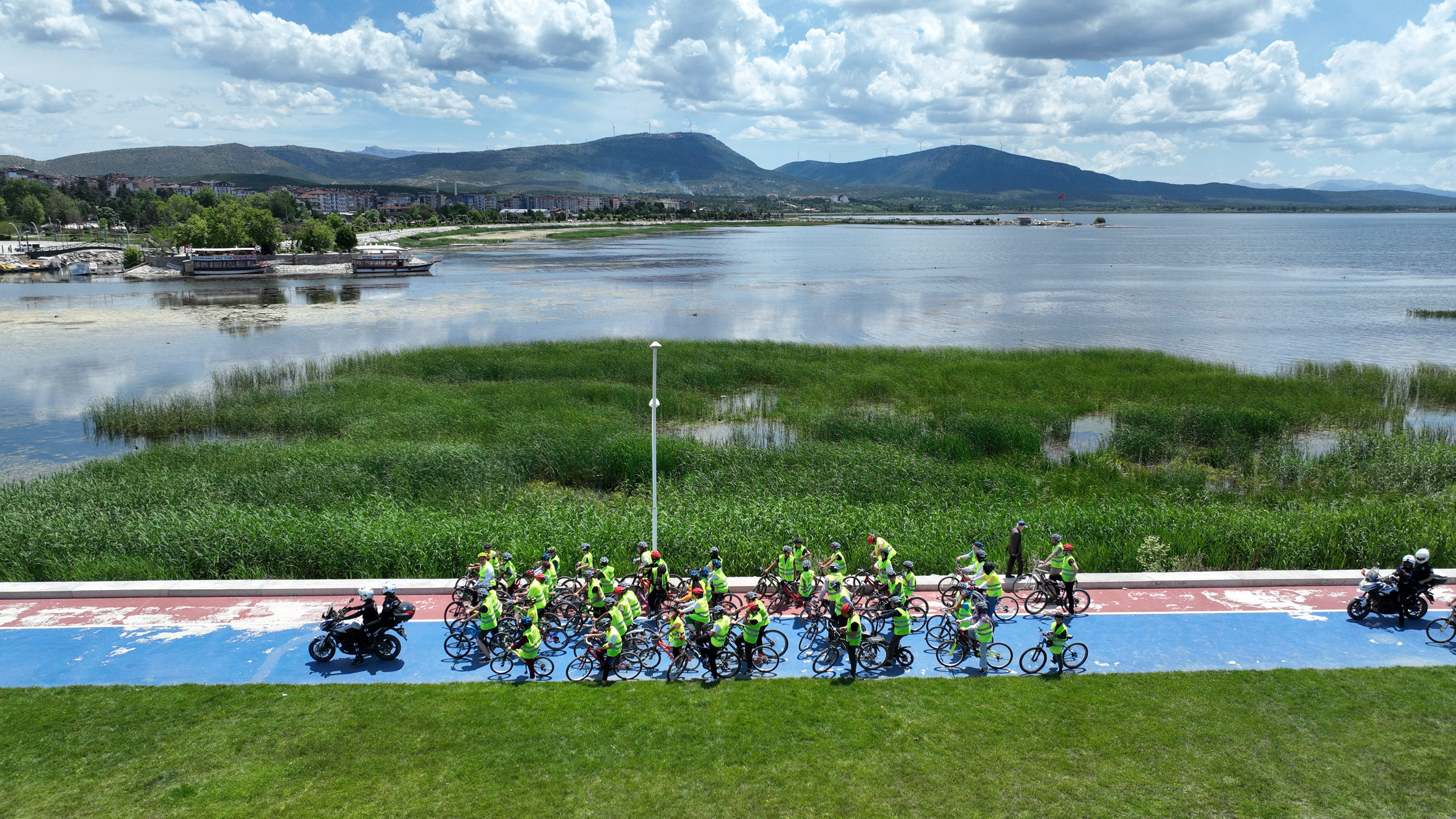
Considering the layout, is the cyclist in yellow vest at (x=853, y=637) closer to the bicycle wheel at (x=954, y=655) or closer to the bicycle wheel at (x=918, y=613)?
the bicycle wheel at (x=954, y=655)

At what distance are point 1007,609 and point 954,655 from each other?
10.2ft

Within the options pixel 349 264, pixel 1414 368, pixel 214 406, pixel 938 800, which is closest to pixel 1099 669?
pixel 938 800

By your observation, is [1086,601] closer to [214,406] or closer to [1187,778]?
[1187,778]

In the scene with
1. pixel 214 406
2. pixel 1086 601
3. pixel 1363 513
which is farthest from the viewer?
pixel 214 406

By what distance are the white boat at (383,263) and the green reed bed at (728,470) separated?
240 ft

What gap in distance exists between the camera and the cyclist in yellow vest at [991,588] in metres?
17.0

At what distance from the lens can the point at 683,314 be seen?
77.6 metres

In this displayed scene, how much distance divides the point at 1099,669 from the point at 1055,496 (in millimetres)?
11879

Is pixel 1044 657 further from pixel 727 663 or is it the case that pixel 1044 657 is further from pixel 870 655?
pixel 727 663

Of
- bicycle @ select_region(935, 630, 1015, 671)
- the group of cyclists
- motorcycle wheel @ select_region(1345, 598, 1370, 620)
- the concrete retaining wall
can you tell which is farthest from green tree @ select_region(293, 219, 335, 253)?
motorcycle wheel @ select_region(1345, 598, 1370, 620)

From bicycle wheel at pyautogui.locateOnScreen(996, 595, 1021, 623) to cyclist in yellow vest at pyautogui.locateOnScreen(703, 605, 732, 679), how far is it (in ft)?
20.8

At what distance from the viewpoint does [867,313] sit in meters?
78.9

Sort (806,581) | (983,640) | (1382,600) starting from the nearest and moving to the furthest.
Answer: (983,640) → (806,581) → (1382,600)

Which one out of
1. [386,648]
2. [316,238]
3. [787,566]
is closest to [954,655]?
[787,566]
